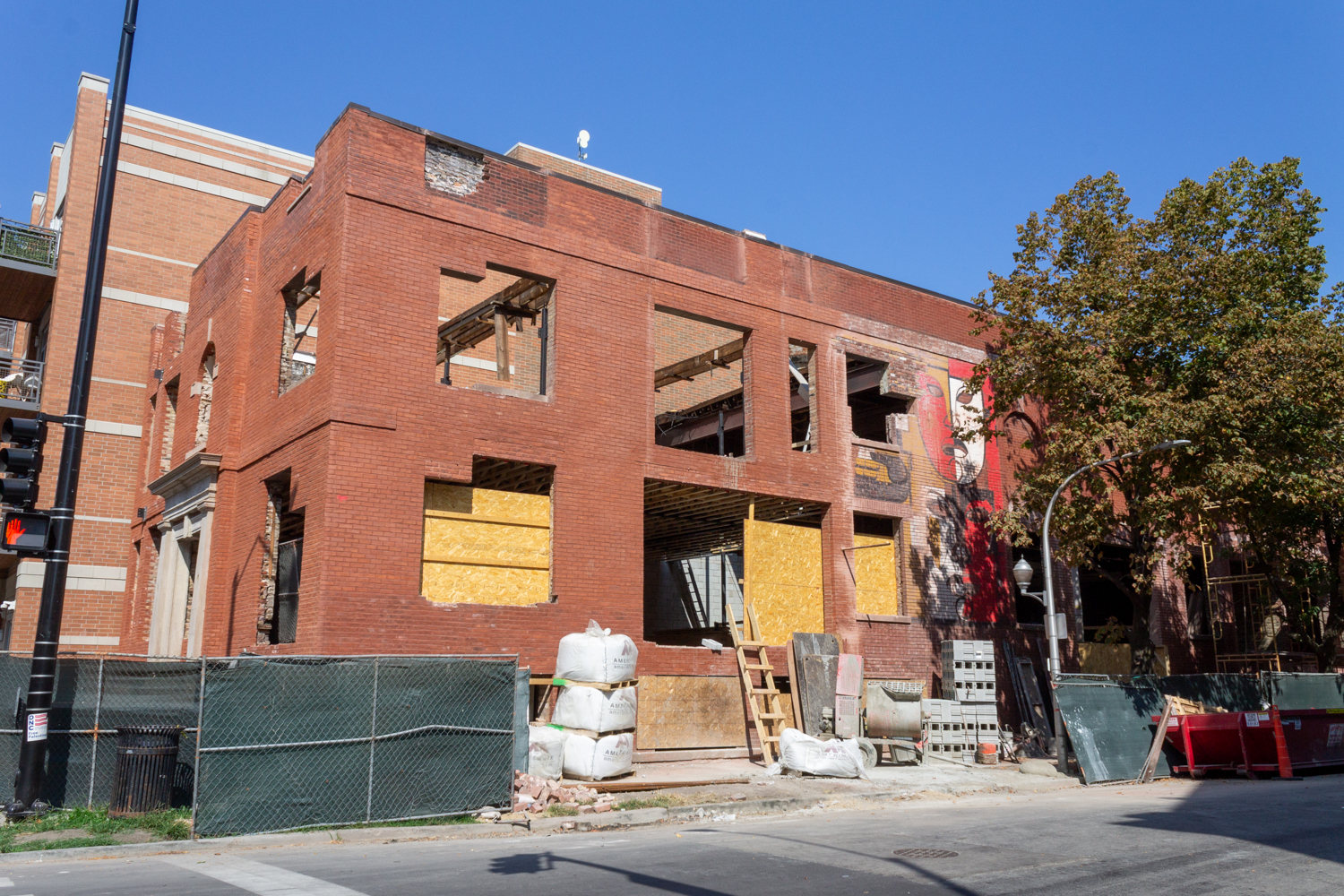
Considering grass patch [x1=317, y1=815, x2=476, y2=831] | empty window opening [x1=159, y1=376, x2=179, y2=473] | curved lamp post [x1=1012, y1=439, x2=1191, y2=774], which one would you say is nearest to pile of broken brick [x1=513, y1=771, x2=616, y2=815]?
grass patch [x1=317, y1=815, x2=476, y2=831]

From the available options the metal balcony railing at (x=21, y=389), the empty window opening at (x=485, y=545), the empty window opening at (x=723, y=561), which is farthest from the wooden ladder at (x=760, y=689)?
the metal balcony railing at (x=21, y=389)

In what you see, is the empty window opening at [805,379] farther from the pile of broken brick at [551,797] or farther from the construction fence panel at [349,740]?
the construction fence panel at [349,740]

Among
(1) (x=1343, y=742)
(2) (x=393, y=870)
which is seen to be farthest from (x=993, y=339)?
(2) (x=393, y=870)

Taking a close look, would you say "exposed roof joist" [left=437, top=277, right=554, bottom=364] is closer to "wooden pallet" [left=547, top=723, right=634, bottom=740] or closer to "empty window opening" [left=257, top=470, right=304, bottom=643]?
"empty window opening" [left=257, top=470, right=304, bottom=643]

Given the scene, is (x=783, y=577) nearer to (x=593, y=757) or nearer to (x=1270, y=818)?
(x=593, y=757)

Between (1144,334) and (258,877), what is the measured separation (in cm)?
1890

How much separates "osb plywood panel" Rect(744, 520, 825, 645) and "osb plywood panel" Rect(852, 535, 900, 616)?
1.03 m

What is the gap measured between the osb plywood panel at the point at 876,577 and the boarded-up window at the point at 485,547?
713 centimetres

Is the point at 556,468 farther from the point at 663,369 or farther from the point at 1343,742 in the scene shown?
the point at 1343,742

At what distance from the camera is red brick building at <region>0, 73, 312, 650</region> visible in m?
25.6

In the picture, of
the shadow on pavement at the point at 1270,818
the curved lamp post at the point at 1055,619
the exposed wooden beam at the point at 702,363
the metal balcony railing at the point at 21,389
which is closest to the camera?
the shadow on pavement at the point at 1270,818

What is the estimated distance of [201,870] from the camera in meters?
8.98

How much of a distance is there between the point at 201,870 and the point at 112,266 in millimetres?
22416

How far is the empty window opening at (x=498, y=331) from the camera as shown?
19.0 metres
